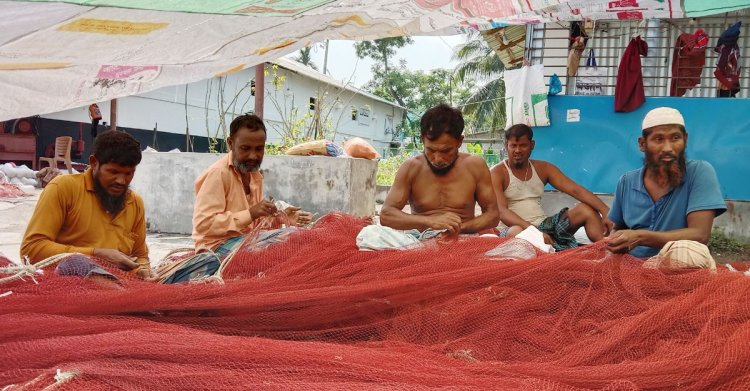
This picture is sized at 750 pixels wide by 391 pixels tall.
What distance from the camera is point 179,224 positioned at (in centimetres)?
758

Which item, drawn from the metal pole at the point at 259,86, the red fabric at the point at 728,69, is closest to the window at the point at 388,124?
the metal pole at the point at 259,86

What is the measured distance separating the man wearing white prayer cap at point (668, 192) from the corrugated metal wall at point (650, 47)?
500 centimetres

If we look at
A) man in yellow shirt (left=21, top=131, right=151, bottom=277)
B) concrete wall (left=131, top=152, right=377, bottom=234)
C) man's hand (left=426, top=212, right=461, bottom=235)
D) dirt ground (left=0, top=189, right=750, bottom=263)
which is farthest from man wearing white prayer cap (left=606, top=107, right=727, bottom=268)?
concrete wall (left=131, top=152, right=377, bottom=234)

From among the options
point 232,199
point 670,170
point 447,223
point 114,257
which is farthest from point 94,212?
point 670,170

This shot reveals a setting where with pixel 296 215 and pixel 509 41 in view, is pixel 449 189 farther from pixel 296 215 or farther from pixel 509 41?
pixel 509 41

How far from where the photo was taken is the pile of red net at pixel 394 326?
6.52 feet

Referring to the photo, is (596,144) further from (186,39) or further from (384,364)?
(384,364)

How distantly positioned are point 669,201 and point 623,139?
4.60 m

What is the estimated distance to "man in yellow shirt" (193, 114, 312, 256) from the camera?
3844 mm

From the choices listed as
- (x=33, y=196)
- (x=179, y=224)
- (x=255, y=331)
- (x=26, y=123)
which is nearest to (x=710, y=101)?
(x=179, y=224)

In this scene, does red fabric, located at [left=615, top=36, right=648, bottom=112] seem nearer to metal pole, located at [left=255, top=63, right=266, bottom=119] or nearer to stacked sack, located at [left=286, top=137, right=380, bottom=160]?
stacked sack, located at [left=286, top=137, right=380, bottom=160]

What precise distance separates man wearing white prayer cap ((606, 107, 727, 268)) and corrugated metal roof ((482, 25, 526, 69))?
569 centimetres

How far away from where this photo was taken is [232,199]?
405cm

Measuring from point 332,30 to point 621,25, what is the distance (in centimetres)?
648
